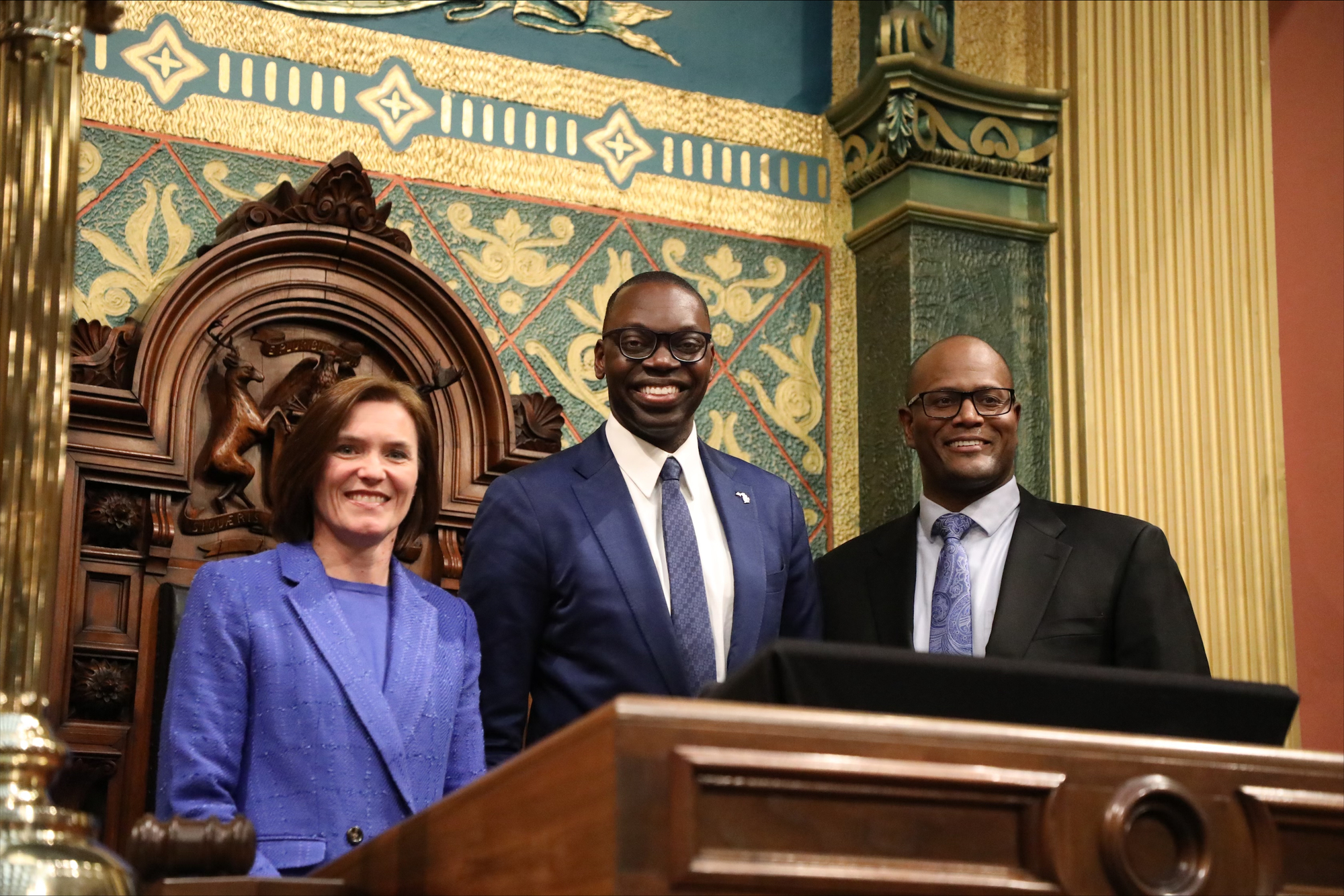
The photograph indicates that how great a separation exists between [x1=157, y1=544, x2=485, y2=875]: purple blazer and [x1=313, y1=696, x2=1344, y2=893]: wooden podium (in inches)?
37.8

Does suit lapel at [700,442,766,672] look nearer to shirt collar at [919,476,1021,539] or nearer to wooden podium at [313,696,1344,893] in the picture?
shirt collar at [919,476,1021,539]

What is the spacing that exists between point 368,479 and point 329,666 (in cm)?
32

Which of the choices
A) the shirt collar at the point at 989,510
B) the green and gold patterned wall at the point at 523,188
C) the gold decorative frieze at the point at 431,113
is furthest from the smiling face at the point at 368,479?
the gold decorative frieze at the point at 431,113

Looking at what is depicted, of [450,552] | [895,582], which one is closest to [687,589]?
[895,582]

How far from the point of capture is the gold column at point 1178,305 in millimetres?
4625

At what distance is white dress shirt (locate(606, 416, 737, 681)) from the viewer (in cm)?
285

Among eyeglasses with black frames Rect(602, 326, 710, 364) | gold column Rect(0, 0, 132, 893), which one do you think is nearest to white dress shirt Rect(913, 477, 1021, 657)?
eyeglasses with black frames Rect(602, 326, 710, 364)

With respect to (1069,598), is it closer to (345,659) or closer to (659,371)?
(659,371)

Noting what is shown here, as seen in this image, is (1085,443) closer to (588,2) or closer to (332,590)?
(588,2)

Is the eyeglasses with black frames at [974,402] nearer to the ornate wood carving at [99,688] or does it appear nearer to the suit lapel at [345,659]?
the suit lapel at [345,659]

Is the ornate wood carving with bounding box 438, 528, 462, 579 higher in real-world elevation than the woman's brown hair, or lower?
lower

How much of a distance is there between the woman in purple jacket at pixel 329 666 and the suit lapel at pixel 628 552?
26 cm

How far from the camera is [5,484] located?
1.55 metres

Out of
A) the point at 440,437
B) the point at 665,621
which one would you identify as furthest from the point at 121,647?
the point at 665,621
